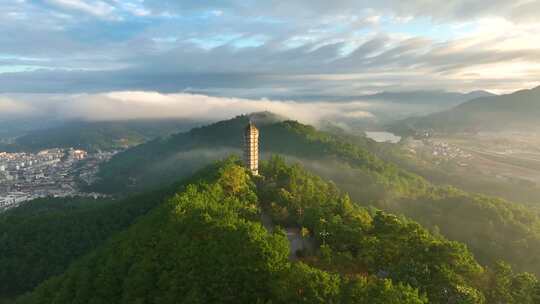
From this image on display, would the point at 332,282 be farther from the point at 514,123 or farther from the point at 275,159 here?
the point at 514,123

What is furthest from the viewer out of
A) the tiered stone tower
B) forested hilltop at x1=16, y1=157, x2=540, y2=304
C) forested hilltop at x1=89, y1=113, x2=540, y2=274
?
forested hilltop at x1=89, y1=113, x2=540, y2=274

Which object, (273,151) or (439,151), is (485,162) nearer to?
(439,151)

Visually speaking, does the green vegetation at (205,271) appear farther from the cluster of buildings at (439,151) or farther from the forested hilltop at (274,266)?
the cluster of buildings at (439,151)

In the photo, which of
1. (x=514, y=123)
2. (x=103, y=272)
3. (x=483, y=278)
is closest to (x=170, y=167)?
(x=103, y=272)

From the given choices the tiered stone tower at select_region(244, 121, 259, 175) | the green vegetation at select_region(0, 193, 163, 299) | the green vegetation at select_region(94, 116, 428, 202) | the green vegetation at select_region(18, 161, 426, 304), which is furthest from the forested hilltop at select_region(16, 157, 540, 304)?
the green vegetation at select_region(94, 116, 428, 202)

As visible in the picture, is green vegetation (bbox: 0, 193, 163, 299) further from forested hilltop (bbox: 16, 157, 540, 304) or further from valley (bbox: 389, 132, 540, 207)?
valley (bbox: 389, 132, 540, 207)
